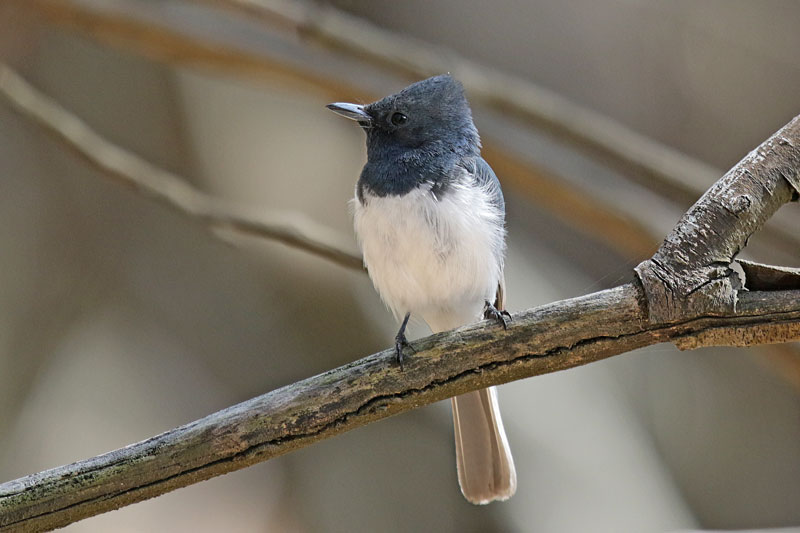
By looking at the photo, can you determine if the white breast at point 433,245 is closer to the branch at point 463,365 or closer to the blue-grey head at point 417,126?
the blue-grey head at point 417,126

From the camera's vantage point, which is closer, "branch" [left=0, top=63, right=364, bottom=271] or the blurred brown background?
"branch" [left=0, top=63, right=364, bottom=271]

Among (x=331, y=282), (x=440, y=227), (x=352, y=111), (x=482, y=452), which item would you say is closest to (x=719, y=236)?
(x=440, y=227)

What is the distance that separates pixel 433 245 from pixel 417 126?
0.45 metres

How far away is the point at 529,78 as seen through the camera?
15.8 ft

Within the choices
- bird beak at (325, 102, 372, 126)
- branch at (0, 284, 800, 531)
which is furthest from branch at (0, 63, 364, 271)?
branch at (0, 284, 800, 531)

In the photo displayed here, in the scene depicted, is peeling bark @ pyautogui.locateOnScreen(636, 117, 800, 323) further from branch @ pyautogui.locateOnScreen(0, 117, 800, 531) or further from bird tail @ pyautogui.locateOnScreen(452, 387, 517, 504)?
bird tail @ pyautogui.locateOnScreen(452, 387, 517, 504)

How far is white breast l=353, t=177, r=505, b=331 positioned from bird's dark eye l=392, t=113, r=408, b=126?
0.29 metres

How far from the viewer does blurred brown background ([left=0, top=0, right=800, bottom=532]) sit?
399cm

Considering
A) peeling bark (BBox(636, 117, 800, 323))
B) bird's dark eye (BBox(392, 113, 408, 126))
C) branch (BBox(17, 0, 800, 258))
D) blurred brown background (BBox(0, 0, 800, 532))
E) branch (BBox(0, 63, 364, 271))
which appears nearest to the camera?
peeling bark (BBox(636, 117, 800, 323))

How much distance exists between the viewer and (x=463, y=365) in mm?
1773

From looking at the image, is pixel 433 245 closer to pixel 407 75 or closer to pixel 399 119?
pixel 399 119

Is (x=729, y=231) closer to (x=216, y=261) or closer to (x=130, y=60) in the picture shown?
(x=216, y=261)

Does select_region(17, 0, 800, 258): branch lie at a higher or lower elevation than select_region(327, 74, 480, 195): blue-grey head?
higher

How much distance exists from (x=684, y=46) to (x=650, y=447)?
2.36 meters
